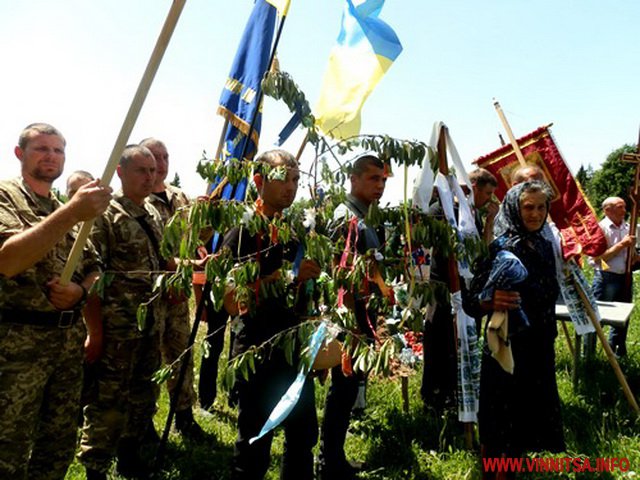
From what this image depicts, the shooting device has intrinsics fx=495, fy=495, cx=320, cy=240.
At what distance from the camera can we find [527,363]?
301 cm

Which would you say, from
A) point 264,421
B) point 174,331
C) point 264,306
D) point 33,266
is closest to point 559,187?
point 264,306

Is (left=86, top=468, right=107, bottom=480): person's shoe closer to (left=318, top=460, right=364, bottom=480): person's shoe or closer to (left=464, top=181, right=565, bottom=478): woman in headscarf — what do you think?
(left=318, top=460, right=364, bottom=480): person's shoe

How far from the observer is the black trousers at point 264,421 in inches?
99.6

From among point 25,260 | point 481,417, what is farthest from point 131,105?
point 481,417

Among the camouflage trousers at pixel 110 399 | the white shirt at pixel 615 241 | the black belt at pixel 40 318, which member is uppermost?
the white shirt at pixel 615 241

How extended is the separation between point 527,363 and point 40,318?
272 cm

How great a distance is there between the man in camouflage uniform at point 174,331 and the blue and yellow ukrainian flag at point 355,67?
5.24ft

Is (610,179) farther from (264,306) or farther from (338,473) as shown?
(264,306)

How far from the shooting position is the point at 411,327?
6.80 ft

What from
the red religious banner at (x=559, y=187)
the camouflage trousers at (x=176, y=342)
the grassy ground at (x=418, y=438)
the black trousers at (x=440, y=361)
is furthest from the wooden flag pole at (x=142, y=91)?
the red religious banner at (x=559, y=187)

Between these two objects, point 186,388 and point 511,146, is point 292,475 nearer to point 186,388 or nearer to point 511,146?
point 186,388

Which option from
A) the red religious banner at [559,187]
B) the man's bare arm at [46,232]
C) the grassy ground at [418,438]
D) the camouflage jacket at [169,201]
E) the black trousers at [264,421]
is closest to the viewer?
the man's bare arm at [46,232]

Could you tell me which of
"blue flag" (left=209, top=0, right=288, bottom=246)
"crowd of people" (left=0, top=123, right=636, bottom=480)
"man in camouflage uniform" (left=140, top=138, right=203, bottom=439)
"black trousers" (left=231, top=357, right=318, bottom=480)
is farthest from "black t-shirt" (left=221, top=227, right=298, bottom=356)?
"man in camouflage uniform" (left=140, top=138, right=203, bottom=439)
